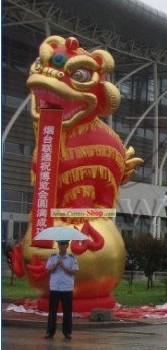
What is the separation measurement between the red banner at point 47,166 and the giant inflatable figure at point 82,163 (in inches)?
2.4

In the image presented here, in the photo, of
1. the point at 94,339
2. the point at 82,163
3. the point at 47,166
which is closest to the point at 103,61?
the point at 82,163

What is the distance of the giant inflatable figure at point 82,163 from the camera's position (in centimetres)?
1176

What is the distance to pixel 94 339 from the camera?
10125mm

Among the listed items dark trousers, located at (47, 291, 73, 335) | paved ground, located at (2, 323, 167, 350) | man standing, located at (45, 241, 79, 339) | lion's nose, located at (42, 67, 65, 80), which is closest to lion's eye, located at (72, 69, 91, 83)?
lion's nose, located at (42, 67, 65, 80)

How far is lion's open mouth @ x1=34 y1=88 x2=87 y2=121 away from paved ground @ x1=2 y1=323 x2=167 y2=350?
320 centimetres

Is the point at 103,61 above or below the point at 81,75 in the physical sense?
above

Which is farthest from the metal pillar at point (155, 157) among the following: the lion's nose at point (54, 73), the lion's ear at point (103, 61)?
the lion's nose at point (54, 73)

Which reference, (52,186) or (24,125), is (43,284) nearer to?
(52,186)

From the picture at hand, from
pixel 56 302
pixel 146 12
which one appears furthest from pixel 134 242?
pixel 56 302

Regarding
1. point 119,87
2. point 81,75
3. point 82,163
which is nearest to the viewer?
point 81,75

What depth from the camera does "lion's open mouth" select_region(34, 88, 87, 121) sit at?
39.0 ft

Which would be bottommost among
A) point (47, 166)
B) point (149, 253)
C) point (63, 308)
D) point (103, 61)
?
point (63, 308)

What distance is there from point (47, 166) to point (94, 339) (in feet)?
9.62

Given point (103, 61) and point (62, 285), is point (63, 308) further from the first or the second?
point (103, 61)
